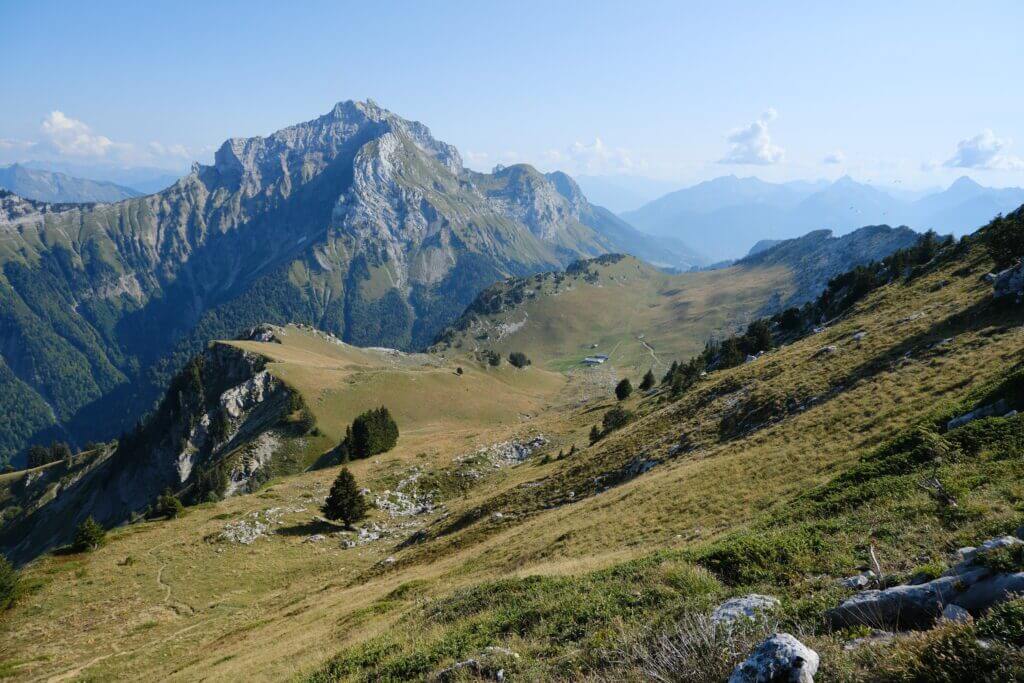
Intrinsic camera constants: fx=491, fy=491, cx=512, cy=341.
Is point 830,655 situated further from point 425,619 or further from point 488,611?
point 425,619

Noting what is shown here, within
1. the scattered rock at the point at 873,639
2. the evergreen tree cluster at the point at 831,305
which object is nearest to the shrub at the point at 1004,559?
the scattered rock at the point at 873,639

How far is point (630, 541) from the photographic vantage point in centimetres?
2345

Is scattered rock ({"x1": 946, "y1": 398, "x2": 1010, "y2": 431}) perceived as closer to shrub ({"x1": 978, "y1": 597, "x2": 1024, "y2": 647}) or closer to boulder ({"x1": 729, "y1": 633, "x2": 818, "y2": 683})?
shrub ({"x1": 978, "y1": 597, "x2": 1024, "y2": 647})

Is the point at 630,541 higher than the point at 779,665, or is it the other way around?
the point at 779,665

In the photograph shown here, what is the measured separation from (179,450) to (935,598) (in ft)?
466

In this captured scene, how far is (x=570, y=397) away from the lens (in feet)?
562

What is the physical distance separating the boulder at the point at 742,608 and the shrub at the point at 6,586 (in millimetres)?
52465

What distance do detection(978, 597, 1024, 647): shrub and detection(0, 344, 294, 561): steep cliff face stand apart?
328ft

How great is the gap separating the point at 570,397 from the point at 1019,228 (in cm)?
13291

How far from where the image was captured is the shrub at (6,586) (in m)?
37.3

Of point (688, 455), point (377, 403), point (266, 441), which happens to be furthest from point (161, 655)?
point (377, 403)

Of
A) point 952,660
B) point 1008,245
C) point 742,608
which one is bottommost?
point 742,608

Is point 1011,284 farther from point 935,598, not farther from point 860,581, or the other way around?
point 935,598

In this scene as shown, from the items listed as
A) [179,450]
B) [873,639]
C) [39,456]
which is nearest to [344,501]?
[873,639]
